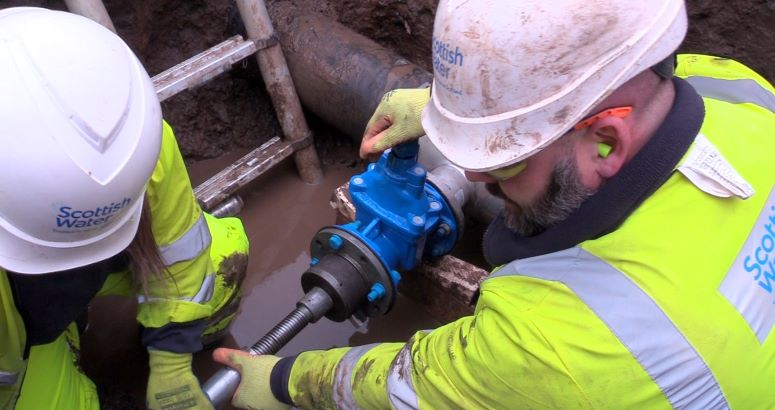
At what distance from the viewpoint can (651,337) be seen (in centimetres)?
105

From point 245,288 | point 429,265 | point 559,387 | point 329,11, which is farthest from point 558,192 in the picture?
point 329,11

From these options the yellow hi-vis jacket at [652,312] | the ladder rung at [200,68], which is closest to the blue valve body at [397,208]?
the yellow hi-vis jacket at [652,312]

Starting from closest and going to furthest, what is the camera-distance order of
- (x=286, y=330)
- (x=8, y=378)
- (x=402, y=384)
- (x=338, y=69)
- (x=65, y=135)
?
(x=65, y=135), (x=402, y=384), (x=8, y=378), (x=286, y=330), (x=338, y=69)

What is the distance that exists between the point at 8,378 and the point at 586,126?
1.49 metres

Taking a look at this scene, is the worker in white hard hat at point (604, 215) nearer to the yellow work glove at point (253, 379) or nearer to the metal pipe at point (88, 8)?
the yellow work glove at point (253, 379)

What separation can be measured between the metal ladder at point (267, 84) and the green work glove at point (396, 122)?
964mm

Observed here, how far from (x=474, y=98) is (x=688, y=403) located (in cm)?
66

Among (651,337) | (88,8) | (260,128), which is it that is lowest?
(260,128)

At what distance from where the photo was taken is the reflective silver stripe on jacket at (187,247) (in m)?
1.70

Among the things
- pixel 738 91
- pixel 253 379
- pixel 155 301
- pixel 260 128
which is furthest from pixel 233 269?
pixel 738 91

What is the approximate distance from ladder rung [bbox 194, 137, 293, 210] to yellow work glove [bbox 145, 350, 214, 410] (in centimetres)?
87

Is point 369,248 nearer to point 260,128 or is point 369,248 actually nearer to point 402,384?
point 402,384

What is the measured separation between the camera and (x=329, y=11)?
10.3ft

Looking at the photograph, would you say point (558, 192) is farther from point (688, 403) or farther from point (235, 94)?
point (235, 94)
